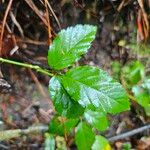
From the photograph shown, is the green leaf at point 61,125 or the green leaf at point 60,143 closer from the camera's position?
the green leaf at point 61,125

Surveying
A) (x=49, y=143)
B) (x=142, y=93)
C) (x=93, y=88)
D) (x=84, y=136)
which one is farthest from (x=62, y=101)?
(x=142, y=93)

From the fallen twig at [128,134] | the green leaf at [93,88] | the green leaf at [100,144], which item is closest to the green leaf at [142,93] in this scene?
the fallen twig at [128,134]

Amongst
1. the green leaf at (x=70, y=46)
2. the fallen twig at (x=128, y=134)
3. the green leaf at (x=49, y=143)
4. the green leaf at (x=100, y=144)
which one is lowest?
the fallen twig at (x=128, y=134)

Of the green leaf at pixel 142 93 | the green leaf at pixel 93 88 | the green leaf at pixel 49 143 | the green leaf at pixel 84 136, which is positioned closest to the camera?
the green leaf at pixel 93 88

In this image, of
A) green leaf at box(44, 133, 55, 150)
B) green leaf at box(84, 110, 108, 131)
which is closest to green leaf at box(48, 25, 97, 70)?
green leaf at box(84, 110, 108, 131)

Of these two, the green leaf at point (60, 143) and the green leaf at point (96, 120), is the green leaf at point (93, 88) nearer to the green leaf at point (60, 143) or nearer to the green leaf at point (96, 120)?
the green leaf at point (96, 120)

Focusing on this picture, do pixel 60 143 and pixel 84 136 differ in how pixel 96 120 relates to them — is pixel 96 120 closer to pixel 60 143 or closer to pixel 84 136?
pixel 84 136
